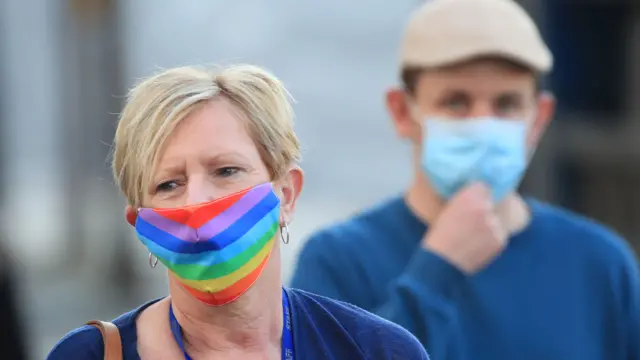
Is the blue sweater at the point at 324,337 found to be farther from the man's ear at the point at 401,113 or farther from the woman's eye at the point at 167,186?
the man's ear at the point at 401,113

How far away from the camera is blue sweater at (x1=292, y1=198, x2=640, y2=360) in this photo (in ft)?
10.4

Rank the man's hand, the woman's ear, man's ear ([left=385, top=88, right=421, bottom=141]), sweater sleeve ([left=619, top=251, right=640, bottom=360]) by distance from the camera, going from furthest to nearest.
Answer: man's ear ([left=385, top=88, right=421, bottom=141]) < sweater sleeve ([left=619, top=251, right=640, bottom=360]) < the man's hand < the woman's ear

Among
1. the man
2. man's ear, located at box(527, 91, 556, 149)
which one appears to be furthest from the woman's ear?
man's ear, located at box(527, 91, 556, 149)

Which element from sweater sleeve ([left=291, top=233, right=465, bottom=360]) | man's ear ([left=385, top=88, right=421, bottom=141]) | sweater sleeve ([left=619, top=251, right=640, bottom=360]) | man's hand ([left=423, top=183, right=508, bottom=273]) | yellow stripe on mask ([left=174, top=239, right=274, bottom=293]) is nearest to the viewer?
yellow stripe on mask ([left=174, top=239, right=274, bottom=293])

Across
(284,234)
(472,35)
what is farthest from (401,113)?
(284,234)

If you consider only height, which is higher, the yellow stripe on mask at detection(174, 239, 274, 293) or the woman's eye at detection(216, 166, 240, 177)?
the woman's eye at detection(216, 166, 240, 177)

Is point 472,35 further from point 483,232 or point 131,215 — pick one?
point 131,215

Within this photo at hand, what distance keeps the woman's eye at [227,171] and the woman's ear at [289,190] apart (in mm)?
114

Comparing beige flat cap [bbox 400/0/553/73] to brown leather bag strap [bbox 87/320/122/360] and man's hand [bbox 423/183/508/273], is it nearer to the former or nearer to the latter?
man's hand [bbox 423/183/508/273]

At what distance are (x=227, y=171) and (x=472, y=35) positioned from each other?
137 cm

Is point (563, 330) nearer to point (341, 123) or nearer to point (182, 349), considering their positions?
point (182, 349)

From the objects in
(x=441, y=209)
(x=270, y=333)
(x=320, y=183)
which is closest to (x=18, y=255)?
(x=320, y=183)

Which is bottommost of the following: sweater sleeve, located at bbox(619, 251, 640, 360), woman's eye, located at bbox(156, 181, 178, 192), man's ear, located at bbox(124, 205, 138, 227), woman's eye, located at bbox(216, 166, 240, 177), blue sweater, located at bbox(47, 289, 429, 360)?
sweater sleeve, located at bbox(619, 251, 640, 360)

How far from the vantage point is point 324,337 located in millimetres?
2260
